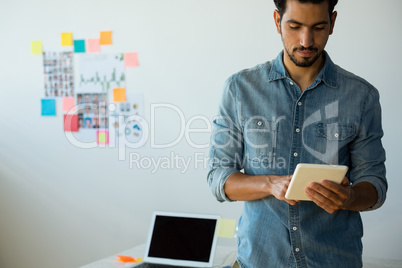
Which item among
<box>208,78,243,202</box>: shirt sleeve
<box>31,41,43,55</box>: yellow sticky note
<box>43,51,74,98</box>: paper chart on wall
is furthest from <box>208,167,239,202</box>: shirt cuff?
<box>31,41,43,55</box>: yellow sticky note

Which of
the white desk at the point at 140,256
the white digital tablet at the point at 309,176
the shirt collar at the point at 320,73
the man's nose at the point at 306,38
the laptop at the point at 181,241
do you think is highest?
the man's nose at the point at 306,38

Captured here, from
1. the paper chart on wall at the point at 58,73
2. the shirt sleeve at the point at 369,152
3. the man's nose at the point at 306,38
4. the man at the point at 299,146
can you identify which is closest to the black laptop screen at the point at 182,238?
the man at the point at 299,146

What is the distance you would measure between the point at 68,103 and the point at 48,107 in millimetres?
165

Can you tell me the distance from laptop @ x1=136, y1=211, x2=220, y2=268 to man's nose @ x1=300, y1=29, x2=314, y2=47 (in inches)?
42.5

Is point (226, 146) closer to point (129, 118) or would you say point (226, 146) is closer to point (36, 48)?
point (129, 118)

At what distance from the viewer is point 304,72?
1361 millimetres

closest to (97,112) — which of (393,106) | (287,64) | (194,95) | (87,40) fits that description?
(87,40)

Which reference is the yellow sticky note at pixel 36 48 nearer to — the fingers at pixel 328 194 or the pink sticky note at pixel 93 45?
the pink sticky note at pixel 93 45

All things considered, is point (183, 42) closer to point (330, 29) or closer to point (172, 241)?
point (172, 241)

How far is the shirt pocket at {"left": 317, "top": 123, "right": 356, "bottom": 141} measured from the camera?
1273 millimetres

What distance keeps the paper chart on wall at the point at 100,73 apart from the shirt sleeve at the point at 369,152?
2440mm

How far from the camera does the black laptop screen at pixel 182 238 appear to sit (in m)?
2.12

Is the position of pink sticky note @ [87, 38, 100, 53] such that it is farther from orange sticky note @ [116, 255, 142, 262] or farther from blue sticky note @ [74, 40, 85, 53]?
orange sticky note @ [116, 255, 142, 262]

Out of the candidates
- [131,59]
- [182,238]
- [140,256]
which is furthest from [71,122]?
[182,238]
